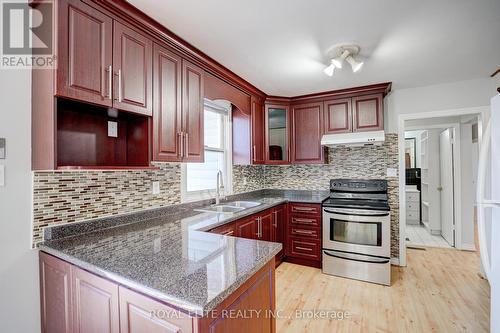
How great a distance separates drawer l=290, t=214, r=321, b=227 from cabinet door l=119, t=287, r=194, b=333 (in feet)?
8.19

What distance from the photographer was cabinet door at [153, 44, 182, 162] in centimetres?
179

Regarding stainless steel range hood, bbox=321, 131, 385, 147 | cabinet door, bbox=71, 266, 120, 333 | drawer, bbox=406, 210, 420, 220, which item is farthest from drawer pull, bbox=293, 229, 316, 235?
drawer, bbox=406, 210, 420, 220

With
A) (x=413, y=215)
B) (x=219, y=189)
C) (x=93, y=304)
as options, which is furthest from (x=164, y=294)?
(x=413, y=215)

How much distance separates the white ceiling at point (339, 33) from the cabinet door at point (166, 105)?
0.77 ft


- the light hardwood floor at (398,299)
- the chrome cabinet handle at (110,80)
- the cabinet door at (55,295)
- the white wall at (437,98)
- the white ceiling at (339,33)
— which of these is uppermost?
the white ceiling at (339,33)

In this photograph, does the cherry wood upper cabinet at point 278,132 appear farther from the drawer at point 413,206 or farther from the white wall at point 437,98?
the drawer at point 413,206

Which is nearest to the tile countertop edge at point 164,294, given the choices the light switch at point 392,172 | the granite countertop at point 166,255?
the granite countertop at point 166,255

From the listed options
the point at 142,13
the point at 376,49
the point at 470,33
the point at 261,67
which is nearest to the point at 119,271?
the point at 142,13

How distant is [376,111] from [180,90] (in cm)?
247

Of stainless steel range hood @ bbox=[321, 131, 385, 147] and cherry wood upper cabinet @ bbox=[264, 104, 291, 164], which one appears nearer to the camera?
stainless steel range hood @ bbox=[321, 131, 385, 147]

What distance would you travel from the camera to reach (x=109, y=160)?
1.79 metres

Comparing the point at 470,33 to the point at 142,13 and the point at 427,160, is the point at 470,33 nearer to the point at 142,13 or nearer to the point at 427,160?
the point at 142,13

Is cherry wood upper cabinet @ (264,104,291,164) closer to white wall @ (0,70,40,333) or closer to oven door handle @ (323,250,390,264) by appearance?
oven door handle @ (323,250,390,264)

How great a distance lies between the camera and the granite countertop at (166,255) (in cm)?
90
